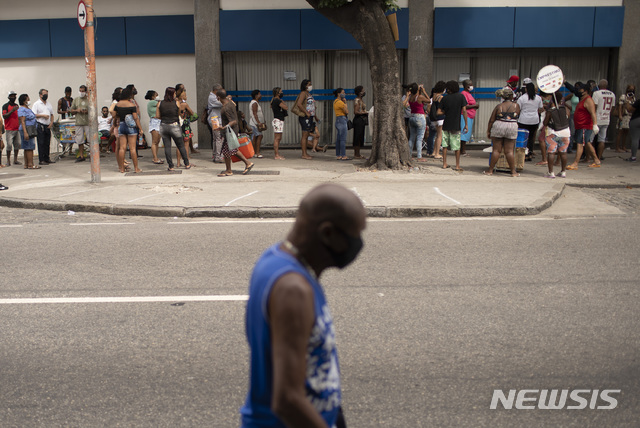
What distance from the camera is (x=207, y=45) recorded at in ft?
57.8

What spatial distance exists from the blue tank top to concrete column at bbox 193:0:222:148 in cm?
1640

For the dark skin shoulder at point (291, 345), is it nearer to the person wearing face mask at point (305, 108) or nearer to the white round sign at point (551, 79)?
the white round sign at point (551, 79)

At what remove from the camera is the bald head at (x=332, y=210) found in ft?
6.40

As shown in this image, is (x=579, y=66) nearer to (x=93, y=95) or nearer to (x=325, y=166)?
(x=325, y=166)

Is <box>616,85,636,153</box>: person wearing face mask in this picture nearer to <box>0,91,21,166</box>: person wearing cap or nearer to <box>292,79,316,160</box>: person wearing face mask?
<box>292,79,316,160</box>: person wearing face mask

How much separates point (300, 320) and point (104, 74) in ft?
60.3

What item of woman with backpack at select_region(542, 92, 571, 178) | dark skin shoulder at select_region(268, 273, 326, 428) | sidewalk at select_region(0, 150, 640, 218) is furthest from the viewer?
woman with backpack at select_region(542, 92, 571, 178)

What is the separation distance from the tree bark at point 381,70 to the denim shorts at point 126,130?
4.36 meters

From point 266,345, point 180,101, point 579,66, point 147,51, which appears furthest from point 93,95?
point 579,66

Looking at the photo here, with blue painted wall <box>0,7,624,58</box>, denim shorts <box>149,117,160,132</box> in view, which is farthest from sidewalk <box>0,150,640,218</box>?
blue painted wall <box>0,7,624,58</box>

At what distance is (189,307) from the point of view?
18.1 feet

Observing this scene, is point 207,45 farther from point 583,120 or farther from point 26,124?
point 583,120

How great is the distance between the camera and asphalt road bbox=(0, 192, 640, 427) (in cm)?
386

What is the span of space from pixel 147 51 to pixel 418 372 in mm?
16136
